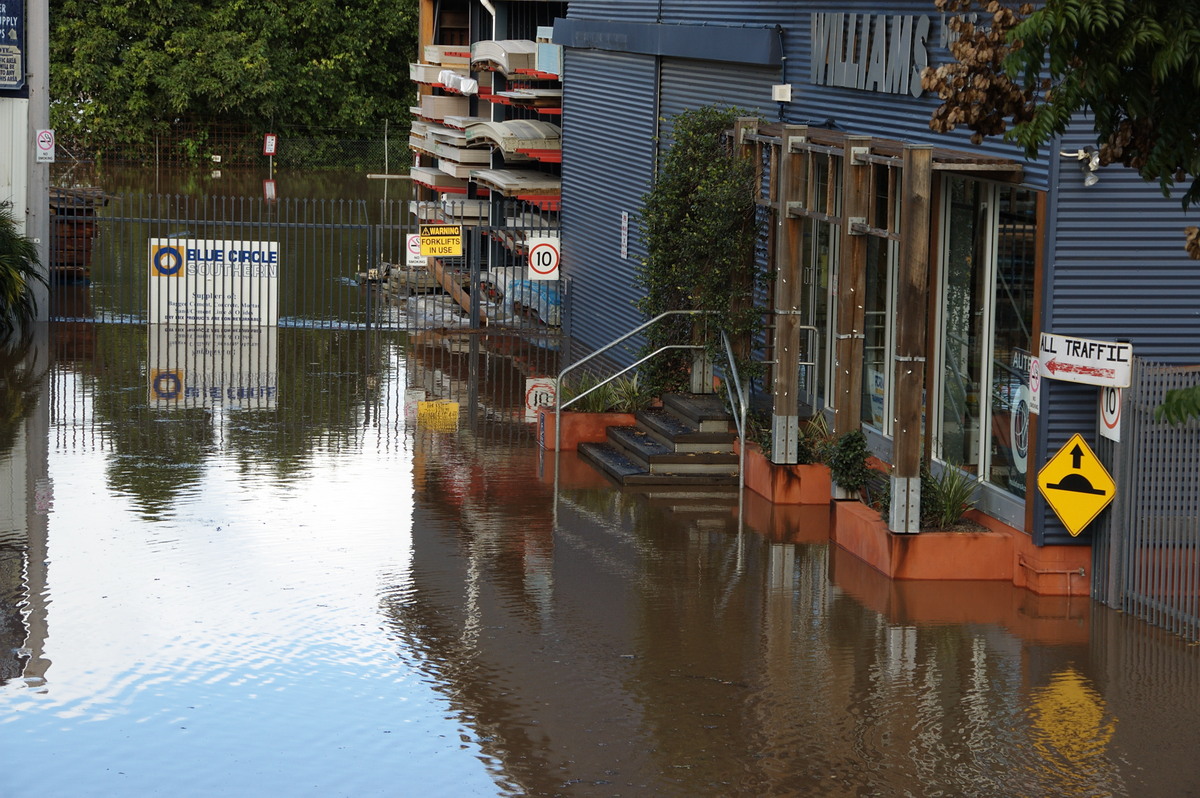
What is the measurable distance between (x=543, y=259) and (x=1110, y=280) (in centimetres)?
1431

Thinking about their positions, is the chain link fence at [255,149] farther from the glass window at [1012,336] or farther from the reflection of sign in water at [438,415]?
the glass window at [1012,336]

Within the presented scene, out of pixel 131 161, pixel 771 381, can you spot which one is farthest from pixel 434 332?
pixel 131 161

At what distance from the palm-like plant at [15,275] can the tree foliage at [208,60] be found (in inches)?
1459


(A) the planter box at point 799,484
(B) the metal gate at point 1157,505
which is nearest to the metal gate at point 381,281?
(A) the planter box at point 799,484

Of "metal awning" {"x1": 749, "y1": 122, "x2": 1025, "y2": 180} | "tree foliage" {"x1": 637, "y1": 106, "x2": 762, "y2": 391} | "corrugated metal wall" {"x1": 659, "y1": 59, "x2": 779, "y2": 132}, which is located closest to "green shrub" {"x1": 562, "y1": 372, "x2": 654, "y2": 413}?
"tree foliage" {"x1": 637, "y1": 106, "x2": 762, "y2": 391}

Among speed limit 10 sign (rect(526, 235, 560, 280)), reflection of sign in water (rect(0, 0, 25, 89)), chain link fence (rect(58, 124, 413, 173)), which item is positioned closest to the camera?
reflection of sign in water (rect(0, 0, 25, 89))

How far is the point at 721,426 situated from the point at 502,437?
2.79 meters

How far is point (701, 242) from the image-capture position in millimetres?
16547

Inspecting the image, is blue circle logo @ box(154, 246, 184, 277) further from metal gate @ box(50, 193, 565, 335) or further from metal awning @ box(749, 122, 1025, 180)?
metal awning @ box(749, 122, 1025, 180)

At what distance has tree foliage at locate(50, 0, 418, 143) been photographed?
60.2m

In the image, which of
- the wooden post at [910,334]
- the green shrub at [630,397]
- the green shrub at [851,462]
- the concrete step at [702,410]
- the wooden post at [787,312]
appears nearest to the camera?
the wooden post at [910,334]

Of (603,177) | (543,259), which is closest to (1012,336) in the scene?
(603,177)

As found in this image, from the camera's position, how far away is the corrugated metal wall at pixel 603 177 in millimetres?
22484

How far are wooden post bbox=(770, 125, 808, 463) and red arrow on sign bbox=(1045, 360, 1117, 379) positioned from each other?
3.35 m
